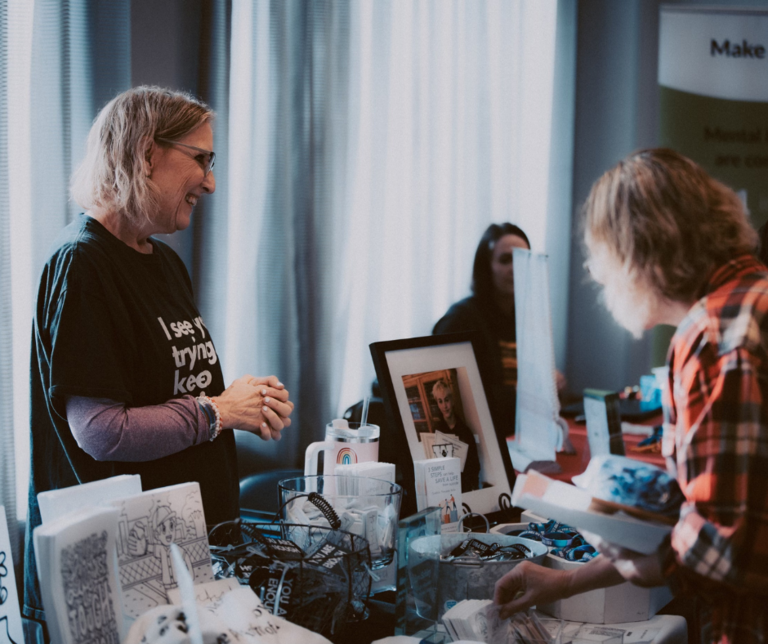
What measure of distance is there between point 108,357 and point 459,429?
692mm

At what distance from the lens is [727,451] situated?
0.80m

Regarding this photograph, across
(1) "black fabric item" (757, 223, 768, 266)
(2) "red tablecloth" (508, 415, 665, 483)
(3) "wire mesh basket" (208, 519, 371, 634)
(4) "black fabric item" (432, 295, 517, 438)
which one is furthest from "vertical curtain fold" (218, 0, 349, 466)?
(3) "wire mesh basket" (208, 519, 371, 634)

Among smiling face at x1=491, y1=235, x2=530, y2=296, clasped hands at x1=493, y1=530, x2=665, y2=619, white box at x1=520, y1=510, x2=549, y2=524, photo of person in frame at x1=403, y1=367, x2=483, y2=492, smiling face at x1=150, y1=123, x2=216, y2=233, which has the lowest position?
white box at x1=520, y1=510, x2=549, y2=524

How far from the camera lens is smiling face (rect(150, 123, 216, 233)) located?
4.76 ft

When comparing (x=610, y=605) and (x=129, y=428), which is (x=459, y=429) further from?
(x=129, y=428)

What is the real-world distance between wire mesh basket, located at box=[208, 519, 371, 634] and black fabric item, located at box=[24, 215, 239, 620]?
0.36m

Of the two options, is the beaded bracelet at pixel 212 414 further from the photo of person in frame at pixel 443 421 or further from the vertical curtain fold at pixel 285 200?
the vertical curtain fold at pixel 285 200

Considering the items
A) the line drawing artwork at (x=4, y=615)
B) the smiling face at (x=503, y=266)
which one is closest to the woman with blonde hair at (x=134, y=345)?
the line drawing artwork at (x=4, y=615)

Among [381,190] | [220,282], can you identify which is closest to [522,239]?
[381,190]

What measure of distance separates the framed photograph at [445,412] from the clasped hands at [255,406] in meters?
0.23

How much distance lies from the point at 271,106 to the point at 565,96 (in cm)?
215

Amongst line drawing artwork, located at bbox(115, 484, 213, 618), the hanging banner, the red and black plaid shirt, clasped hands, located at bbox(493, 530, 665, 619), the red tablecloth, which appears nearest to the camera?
the red and black plaid shirt

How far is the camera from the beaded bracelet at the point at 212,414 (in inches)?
53.9

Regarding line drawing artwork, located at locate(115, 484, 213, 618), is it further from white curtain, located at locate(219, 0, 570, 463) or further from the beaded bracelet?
white curtain, located at locate(219, 0, 570, 463)
